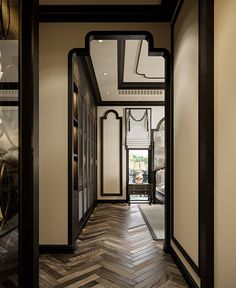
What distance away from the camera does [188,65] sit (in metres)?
2.64

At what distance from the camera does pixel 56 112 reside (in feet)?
11.4

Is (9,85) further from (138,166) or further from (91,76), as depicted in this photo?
(138,166)

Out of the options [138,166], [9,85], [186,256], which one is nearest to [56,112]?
[186,256]

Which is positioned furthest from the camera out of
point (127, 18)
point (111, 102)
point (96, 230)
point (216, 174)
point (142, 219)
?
point (111, 102)

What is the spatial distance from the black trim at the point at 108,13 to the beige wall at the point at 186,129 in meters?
0.27

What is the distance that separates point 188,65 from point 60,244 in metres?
2.31

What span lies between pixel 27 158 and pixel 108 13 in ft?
7.96

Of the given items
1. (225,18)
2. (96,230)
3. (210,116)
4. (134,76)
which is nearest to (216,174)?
(210,116)

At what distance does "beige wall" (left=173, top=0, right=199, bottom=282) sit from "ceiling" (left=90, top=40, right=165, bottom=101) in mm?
1421

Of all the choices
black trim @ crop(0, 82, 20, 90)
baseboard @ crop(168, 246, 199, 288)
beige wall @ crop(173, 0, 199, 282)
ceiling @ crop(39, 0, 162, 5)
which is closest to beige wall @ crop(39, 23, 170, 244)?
ceiling @ crop(39, 0, 162, 5)

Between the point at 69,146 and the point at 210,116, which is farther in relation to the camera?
the point at 69,146

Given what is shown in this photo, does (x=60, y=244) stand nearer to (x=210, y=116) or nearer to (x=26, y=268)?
(x=26, y=268)

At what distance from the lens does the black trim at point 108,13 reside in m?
3.32

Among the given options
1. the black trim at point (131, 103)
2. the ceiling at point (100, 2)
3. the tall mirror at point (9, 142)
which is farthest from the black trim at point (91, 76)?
the tall mirror at point (9, 142)
